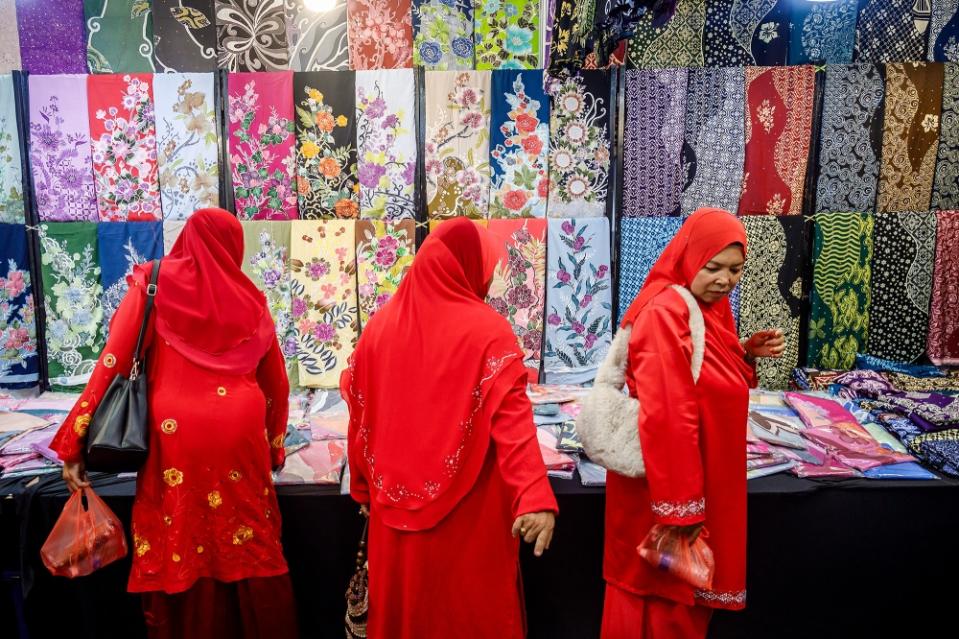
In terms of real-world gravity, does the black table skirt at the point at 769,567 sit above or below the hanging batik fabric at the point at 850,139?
below

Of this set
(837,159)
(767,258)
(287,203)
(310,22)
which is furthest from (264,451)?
(837,159)

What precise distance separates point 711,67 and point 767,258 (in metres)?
1.02

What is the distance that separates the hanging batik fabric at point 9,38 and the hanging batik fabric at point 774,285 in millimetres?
3864

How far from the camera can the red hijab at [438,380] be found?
1430 mm

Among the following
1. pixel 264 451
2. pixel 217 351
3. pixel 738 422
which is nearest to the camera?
pixel 738 422

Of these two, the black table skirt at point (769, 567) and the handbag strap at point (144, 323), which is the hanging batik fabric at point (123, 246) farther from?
the handbag strap at point (144, 323)

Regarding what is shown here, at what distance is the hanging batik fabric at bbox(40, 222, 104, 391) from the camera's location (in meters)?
3.19

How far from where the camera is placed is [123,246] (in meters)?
3.19

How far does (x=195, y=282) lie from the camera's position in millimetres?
1699

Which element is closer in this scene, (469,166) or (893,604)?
(893,604)

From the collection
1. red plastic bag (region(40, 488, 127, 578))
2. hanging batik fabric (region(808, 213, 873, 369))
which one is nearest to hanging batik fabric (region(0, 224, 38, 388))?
red plastic bag (region(40, 488, 127, 578))

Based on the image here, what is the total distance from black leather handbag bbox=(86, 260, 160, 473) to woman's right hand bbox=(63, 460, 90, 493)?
4 cm

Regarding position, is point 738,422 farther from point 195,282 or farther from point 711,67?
point 711,67

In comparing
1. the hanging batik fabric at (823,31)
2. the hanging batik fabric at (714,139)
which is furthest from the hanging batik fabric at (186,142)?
the hanging batik fabric at (823,31)
